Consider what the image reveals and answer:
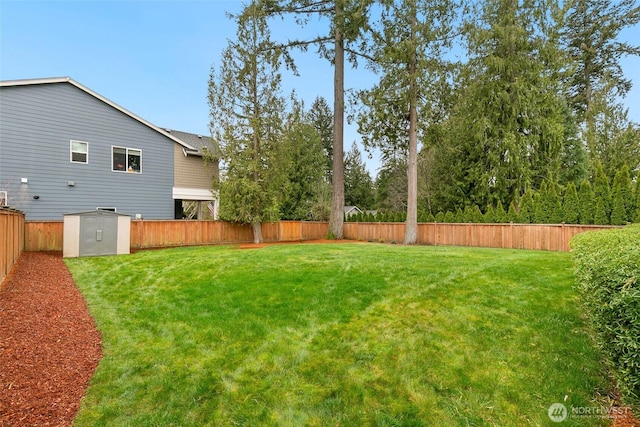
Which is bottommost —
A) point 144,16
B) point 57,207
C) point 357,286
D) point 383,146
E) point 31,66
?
point 357,286

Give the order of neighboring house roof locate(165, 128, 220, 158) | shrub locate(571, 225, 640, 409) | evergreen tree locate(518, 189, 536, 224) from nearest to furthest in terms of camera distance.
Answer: shrub locate(571, 225, 640, 409)
evergreen tree locate(518, 189, 536, 224)
neighboring house roof locate(165, 128, 220, 158)

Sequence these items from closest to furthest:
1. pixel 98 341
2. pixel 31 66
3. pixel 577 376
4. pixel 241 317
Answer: pixel 577 376 < pixel 98 341 < pixel 241 317 < pixel 31 66

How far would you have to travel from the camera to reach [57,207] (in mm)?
13094

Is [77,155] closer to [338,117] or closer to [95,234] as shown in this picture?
[95,234]

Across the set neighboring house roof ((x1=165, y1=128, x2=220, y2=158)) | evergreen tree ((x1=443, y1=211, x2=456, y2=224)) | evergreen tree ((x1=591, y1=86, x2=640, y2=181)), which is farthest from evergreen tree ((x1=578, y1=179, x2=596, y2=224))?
neighboring house roof ((x1=165, y1=128, x2=220, y2=158))

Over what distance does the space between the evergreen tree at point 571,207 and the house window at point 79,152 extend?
19.5 m

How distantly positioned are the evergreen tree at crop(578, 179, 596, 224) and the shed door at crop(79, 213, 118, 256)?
17.0 m

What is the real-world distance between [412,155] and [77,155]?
46.8ft

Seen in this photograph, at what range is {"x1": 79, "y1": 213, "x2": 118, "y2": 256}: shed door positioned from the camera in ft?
35.6

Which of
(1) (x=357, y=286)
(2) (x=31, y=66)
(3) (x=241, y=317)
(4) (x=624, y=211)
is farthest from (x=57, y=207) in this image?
(4) (x=624, y=211)

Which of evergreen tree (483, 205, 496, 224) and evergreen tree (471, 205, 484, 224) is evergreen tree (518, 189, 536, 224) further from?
evergreen tree (471, 205, 484, 224)

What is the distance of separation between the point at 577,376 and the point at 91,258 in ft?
40.1

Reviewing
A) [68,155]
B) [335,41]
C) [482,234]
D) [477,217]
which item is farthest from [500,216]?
[68,155]

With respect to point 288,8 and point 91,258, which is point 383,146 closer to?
point 288,8
